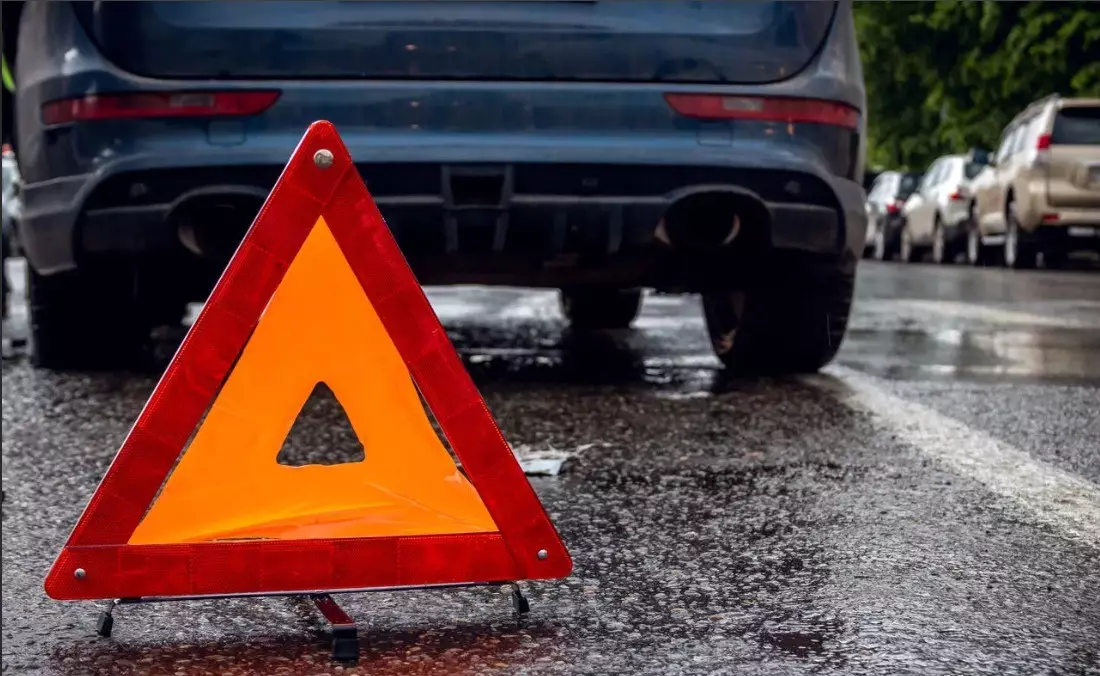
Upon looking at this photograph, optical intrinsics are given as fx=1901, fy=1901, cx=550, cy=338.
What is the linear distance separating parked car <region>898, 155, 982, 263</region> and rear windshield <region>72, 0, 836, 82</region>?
608 inches

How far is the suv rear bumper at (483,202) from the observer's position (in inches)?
226

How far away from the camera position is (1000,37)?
28.8 metres

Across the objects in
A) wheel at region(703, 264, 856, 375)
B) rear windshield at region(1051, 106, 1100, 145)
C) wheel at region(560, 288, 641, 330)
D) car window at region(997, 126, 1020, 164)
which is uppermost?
wheel at region(703, 264, 856, 375)

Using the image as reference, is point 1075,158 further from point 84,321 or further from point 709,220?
point 84,321

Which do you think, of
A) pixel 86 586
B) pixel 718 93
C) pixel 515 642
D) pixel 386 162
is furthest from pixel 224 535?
Answer: pixel 718 93

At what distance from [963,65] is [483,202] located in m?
24.9

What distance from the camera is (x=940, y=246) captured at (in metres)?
23.5

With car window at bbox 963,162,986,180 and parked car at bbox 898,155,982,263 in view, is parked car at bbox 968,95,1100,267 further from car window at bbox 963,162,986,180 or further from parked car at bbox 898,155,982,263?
car window at bbox 963,162,986,180

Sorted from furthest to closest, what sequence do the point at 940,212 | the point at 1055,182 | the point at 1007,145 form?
the point at 940,212 < the point at 1007,145 < the point at 1055,182

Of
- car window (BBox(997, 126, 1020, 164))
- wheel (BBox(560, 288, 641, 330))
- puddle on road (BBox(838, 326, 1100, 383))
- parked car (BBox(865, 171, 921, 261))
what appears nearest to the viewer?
puddle on road (BBox(838, 326, 1100, 383))

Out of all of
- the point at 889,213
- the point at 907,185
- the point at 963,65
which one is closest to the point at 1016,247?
the point at 889,213

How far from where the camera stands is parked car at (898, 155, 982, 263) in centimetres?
2255

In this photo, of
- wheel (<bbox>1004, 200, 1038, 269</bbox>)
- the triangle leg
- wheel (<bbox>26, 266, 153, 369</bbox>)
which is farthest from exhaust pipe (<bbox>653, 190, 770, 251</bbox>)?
wheel (<bbox>1004, 200, 1038, 269</bbox>)

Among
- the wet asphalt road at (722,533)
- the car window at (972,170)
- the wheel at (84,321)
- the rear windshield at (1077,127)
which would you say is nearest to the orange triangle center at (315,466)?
the wet asphalt road at (722,533)
